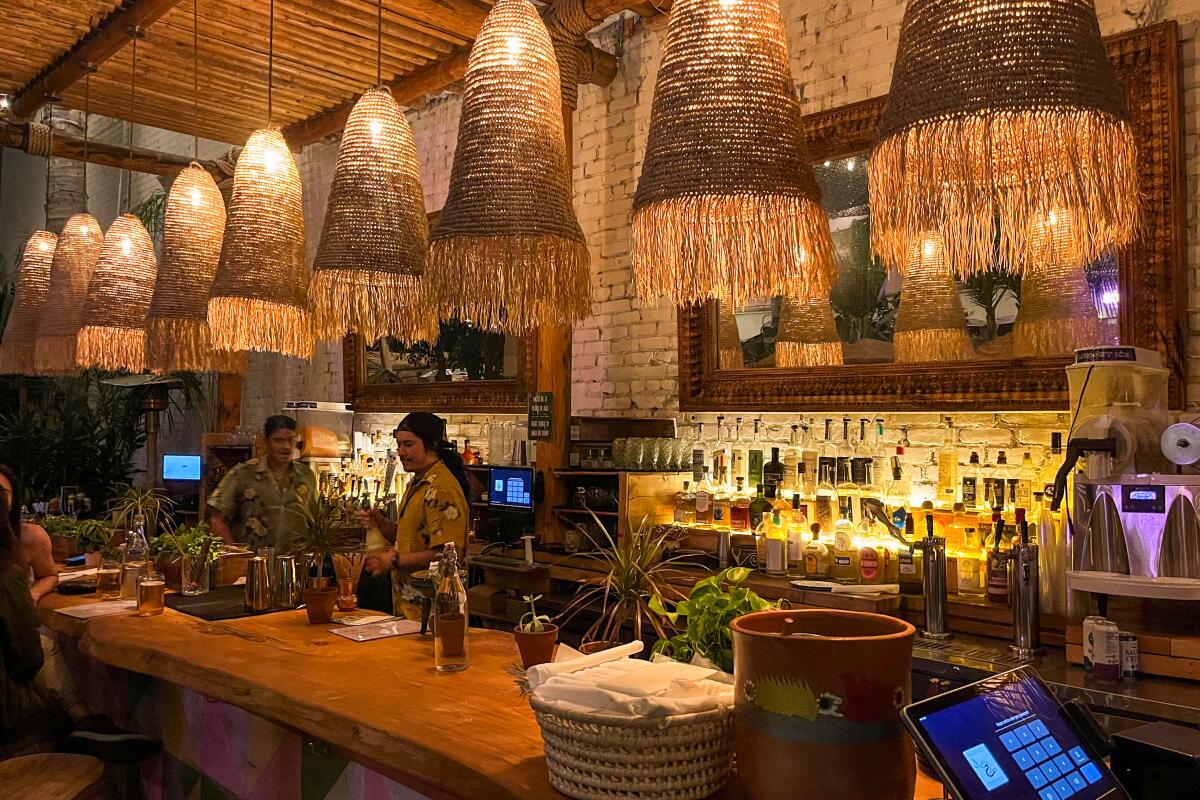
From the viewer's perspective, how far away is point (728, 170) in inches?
71.6

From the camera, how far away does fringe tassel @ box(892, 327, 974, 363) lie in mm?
4281

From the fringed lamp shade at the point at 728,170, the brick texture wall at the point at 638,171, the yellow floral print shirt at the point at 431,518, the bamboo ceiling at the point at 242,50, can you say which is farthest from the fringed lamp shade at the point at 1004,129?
the bamboo ceiling at the point at 242,50

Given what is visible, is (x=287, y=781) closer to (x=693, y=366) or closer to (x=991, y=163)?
(x=991, y=163)

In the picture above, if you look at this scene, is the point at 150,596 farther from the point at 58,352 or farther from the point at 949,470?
the point at 949,470

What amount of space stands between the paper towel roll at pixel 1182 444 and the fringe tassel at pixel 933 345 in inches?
52.3

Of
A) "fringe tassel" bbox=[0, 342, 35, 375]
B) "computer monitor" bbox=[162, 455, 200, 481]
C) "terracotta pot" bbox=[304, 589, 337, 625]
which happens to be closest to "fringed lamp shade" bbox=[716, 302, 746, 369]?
"terracotta pot" bbox=[304, 589, 337, 625]

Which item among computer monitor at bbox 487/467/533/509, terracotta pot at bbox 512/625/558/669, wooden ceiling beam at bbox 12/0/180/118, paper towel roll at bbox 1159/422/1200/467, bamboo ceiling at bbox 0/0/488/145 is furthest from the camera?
computer monitor at bbox 487/467/533/509

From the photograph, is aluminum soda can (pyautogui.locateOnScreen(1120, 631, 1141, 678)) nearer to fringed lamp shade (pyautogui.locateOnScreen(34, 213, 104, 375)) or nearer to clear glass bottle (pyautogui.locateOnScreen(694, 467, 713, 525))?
clear glass bottle (pyautogui.locateOnScreen(694, 467, 713, 525))

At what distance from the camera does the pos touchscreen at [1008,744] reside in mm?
1304

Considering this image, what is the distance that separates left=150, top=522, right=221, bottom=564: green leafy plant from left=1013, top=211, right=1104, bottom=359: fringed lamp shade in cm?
360

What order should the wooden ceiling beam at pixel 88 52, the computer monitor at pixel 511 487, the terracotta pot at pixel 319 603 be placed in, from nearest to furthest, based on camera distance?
the terracotta pot at pixel 319 603 < the wooden ceiling beam at pixel 88 52 < the computer monitor at pixel 511 487

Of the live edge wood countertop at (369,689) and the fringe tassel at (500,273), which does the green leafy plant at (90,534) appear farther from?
the fringe tassel at (500,273)

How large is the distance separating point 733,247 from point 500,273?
2.37 ft

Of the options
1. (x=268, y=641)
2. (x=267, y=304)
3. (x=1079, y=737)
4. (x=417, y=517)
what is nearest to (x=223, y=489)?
(x=417, y=517)
